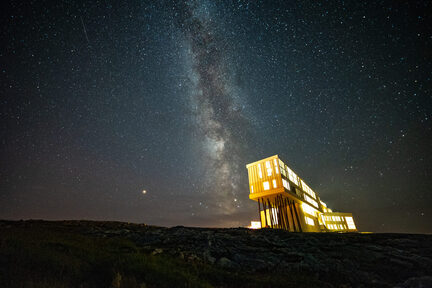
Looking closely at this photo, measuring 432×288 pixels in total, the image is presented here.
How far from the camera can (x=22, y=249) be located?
6648 mm

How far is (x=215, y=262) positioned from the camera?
8734mm

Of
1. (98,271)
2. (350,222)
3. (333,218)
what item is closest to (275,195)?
(98,271)

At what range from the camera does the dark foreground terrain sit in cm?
575

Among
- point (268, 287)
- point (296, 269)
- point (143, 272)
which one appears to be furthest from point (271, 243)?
point (143, 272)

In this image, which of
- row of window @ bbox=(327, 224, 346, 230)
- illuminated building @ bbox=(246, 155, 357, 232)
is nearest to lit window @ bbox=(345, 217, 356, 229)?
row of window @ bbox=(327, 224, 346, 230)

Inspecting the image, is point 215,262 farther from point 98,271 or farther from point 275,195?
point 275,195

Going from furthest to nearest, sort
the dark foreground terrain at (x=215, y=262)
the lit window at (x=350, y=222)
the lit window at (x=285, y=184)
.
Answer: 1. the lit window at (x=350, y=222)
2. the lit window at (x=285, y=184)
3. the dark foreground terrain at (x=215, y=262)

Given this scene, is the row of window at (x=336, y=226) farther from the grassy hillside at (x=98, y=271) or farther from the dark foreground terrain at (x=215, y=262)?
the grassy hillside at (x=98, y=271)

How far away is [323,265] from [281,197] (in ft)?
72.0

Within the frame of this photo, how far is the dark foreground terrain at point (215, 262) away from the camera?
226 inches

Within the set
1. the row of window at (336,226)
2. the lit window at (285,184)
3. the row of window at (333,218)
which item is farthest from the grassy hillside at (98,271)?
the row of window at (336,226)

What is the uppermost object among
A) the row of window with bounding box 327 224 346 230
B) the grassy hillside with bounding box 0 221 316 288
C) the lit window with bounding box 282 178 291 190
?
the lit window with bounding box 282 178 291 190

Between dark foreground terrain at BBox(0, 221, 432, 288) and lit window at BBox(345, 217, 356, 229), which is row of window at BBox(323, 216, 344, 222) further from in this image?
dark foreground terrain at BBox(0, 221, 432, 288)

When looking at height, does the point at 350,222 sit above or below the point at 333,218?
below
